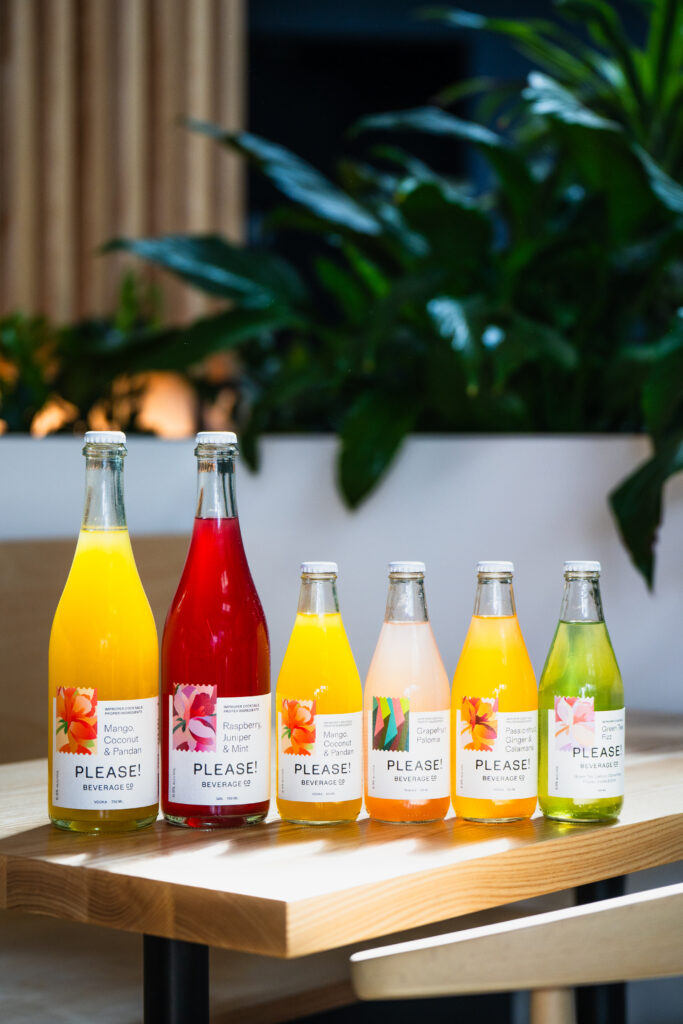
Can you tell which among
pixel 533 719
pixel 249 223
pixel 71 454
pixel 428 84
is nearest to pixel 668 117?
pixel 71 454

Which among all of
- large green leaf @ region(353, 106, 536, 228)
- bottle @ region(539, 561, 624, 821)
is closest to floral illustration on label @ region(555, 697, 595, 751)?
bottle @ region(539, 561, 624, 821)

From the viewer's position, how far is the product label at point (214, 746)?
79cm

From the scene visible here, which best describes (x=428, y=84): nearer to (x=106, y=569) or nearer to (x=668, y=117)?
(x=668, y=117)

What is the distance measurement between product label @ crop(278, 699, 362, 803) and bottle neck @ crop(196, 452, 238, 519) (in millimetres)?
125

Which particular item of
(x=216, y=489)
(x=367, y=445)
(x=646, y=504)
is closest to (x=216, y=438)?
(x=216, y=489)

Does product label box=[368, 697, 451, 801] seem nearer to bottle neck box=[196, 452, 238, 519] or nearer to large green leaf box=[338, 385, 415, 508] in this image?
bottle neck box=[196, 452, 238, 519]

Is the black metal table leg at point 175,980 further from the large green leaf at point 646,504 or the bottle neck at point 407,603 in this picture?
the large green leaf at point 646,504

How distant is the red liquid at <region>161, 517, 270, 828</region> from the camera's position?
80 centimetres

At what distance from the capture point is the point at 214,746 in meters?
0.79

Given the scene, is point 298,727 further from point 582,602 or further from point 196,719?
point 582,602

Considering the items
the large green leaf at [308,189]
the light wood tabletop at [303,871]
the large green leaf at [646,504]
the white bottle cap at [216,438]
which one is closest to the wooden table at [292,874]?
the light wood tabletop at [303,871]

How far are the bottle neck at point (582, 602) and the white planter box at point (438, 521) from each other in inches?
29.6

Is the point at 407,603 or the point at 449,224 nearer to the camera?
the point at 407,603

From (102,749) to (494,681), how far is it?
0.24m
